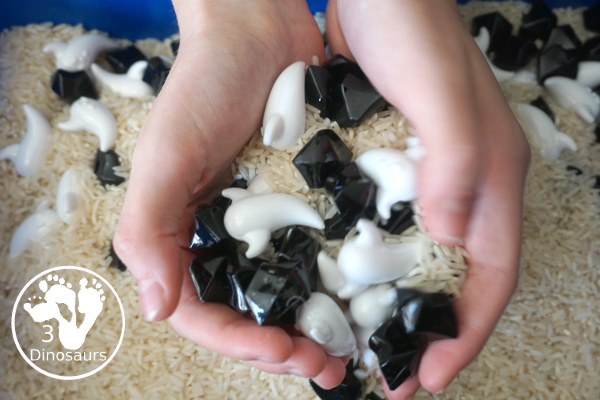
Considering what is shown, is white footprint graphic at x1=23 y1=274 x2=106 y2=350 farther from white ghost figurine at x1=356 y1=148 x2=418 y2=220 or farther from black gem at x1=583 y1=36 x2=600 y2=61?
black gem at x1=583 y1=36 x2=600 y2=61

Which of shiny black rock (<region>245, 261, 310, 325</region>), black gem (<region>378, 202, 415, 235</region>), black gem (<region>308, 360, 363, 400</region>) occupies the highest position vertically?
black gem (<region>378, 202, 415, 235</region>)

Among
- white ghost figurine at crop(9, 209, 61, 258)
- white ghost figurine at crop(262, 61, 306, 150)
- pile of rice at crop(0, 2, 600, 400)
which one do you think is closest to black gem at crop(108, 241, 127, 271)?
pile of rice at crop(0, 2, 600, 400)

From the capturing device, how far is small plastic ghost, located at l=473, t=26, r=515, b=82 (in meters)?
1.09

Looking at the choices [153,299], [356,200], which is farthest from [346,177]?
[153,299]

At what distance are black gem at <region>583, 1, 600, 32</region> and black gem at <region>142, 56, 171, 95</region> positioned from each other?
91 centimetres

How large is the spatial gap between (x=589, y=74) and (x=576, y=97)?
2.8 inches

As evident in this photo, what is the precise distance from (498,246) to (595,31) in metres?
0.80

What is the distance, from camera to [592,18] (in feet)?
3.90

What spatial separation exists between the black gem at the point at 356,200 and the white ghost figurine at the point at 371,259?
0.01m

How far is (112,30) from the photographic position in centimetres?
118

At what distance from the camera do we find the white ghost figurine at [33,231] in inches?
37.3

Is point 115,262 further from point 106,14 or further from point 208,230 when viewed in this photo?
point 106,14

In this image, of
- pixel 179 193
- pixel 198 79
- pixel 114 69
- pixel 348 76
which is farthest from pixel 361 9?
pixel 114 69

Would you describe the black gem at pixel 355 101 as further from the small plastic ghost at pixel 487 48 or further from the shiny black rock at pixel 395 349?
the small plastic ghost at pixel 487 48
